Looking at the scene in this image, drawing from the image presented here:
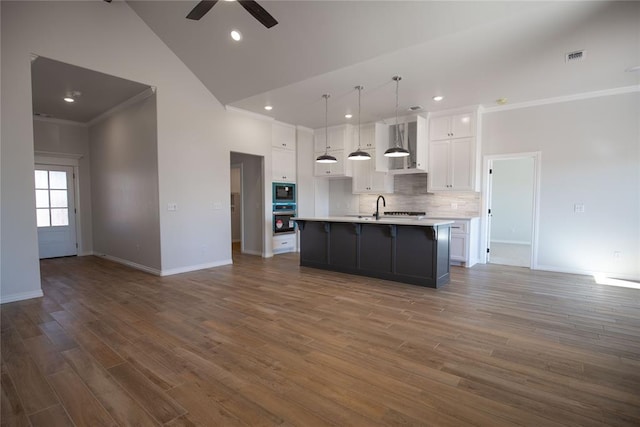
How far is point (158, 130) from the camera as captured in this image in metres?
4.98

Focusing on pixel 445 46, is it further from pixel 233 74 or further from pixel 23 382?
pixel 23 382

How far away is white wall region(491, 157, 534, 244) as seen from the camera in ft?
27.2

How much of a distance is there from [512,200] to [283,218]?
20.8ft

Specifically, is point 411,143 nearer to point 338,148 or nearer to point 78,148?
point 338,148

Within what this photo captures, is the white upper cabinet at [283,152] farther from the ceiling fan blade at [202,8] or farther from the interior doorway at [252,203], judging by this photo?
the ceiling fan blade at [202,8]

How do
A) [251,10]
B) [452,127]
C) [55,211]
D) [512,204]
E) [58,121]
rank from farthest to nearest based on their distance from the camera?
[512,204], [55,211], [58,121], [452,127], [251,10]

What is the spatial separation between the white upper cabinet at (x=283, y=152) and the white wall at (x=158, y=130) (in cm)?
23

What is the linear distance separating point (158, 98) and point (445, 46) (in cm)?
430

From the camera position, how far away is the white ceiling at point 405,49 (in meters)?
3.16

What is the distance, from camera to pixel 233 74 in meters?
4.97

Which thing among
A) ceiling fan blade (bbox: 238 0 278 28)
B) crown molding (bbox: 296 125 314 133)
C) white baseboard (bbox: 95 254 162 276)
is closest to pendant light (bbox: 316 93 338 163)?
crown molding (bbox: 296 125 314 133)

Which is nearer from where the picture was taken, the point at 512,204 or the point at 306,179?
the point at 306,179

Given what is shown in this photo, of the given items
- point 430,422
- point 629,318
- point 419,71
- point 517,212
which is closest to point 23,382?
point 430,422

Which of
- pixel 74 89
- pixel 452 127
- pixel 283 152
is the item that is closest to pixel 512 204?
pixel 452 127
